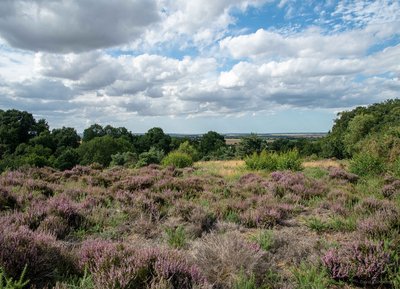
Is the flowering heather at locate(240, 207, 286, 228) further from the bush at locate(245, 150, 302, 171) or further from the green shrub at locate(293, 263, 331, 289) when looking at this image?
the bush at locate(245, 150, 302, 171)

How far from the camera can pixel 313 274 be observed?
3639 mm

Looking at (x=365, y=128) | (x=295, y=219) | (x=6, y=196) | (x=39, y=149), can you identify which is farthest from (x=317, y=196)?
(x=39, y=149)

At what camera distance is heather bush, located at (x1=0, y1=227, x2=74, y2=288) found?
3244mm

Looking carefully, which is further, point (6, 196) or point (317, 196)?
point (317, 196)

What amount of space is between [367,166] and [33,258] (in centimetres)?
1532

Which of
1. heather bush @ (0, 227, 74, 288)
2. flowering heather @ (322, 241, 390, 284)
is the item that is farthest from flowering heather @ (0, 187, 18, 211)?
flowering heather @ (322, 241, 390, 284)

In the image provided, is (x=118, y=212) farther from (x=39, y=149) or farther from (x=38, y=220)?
(x=39, y=149)

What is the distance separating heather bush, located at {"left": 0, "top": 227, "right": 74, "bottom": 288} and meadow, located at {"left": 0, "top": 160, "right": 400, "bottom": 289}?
1 centimetres

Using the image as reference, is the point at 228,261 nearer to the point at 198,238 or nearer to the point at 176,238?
the point at 176,238

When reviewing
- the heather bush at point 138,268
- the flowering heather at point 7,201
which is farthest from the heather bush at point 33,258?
the flowering heather at point 7,201

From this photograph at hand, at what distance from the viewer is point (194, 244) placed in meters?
4.91

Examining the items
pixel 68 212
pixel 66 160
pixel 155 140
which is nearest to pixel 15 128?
pixel 66 160

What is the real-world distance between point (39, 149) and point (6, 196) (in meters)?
47.8

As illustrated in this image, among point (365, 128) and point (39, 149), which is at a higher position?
point (365, 128)
